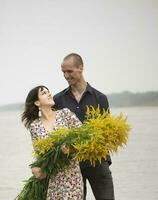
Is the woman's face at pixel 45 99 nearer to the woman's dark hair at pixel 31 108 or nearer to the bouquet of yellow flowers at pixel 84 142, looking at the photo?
the woman's dark hair at pixel 31 108

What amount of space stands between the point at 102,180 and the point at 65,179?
0.37m

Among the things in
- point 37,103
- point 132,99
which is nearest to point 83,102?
point 37,103

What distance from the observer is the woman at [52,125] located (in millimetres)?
3338

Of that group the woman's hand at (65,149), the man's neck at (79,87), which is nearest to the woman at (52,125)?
the woman's hand at (65,149)

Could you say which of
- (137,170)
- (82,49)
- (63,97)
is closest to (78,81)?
(63,97)

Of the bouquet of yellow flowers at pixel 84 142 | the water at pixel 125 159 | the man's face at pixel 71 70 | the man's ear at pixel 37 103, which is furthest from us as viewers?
the water at pixel 125 159

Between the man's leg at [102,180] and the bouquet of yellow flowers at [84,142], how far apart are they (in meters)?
0.34

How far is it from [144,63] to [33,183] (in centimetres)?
347

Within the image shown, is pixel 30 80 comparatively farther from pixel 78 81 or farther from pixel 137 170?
pixel 78 81

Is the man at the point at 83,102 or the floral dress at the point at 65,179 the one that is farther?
the man at the point at 83,102

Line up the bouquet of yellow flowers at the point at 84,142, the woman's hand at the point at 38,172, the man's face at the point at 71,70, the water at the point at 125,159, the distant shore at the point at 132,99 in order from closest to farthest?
the bouquet of yellow flowers at the point at 84,142
the woman's hand at the point at 38,172
the man's face at the point at 71,70
the water at the point at 125,159
the distant shore at the point at 132,99

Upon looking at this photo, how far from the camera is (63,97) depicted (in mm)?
3678

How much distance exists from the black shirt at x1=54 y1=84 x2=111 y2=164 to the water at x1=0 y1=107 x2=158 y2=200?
1.76 metres

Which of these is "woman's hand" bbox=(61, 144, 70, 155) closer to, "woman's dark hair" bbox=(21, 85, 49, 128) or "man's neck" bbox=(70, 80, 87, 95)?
"woman's dark hair" bbox=(21, 85, 49, 128)
